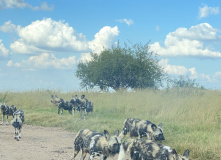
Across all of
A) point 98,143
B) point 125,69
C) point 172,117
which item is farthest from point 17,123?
point 125,69

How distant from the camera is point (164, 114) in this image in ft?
52.3

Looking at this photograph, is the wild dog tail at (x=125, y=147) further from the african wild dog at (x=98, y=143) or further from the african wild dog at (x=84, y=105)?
the african wild dog at (x=84, y=105)

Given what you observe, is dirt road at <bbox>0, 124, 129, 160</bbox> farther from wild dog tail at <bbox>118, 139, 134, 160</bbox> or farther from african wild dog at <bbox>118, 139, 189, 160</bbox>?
african wild dog at <bbox>118, 139, 189, 160</bbox>

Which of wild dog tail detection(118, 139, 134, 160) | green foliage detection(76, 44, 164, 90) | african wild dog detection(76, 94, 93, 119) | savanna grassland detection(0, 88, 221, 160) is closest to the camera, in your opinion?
wild dog tail detection(118, 139, 134, 160)

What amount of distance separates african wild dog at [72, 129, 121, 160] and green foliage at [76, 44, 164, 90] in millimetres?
29488

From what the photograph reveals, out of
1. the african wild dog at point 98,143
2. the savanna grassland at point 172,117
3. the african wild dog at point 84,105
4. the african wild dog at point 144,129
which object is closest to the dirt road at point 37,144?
the african wild dog at point 98,143

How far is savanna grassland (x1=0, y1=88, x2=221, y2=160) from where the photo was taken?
9773 millimetres

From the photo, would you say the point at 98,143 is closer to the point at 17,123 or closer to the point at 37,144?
the point at 37,144

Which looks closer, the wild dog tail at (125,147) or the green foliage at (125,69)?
the wild dog tail at (125,147)

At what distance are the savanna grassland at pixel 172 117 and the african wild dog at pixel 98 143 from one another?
9.43 feet

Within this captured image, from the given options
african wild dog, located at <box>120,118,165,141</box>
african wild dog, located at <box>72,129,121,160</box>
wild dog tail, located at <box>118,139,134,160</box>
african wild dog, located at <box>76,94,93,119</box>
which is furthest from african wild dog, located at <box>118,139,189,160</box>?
african wild dog, located at <box>76,94,93,119</box>

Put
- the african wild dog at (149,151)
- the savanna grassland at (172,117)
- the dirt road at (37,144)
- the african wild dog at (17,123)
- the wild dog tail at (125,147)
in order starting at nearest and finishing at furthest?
the african wild dog at (149,151) → the wild dog tail at (125,147) → the dirt road at (37,144) → the savanna grassland at (172,117) → the african wild dog at (17,123)

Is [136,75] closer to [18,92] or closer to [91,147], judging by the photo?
[18,92]

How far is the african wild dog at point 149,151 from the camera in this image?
647cm
